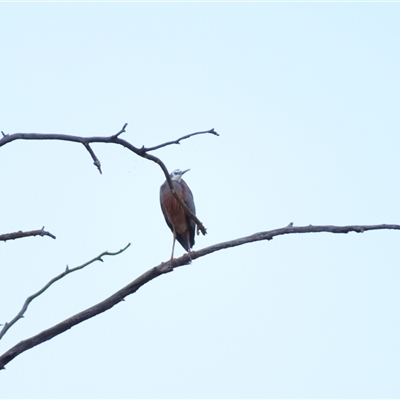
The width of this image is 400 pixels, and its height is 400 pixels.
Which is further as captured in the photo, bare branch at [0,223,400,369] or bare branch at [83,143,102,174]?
bare branch at [0,223,400,369]

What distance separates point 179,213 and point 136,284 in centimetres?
515

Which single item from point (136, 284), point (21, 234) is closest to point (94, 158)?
point (21, 234)

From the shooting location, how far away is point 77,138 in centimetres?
308

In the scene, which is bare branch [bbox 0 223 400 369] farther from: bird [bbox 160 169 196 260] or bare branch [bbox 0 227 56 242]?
bird [bbox 160 169 196 260]

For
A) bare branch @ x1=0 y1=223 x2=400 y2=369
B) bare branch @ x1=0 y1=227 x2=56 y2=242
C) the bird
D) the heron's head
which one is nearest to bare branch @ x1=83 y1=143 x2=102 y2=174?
bare branch @ x1=0 y1=227 x2=56 y2=242

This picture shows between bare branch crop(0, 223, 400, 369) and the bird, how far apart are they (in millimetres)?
4650

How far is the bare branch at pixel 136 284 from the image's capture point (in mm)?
3268

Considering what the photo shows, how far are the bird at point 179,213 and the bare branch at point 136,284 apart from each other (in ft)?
15.3

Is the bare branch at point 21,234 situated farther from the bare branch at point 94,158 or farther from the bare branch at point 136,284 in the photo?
the bare branch at point 94,158

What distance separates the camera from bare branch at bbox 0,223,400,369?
10.7 feet

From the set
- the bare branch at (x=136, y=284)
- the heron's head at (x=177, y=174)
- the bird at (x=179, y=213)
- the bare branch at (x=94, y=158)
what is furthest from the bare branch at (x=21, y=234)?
the heron's head at (x=177, y=174)

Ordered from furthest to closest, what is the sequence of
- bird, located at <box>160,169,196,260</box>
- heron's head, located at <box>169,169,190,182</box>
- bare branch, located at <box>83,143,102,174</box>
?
heron's head, located at <box>169,169,190,182</box>, bird, located at <box>160,169,196,260</box>, bare branch, located at <box>83,143,102,174</box>

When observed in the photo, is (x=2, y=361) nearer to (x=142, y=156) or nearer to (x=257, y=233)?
(x=142, y=156)

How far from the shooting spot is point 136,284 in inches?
151
